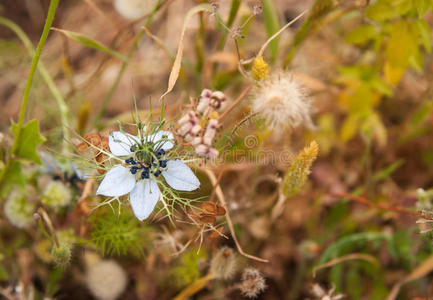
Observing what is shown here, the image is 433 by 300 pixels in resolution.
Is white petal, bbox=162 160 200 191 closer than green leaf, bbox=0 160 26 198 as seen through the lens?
Yes

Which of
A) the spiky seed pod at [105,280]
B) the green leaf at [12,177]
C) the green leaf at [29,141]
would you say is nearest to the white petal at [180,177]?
the green leaf at [29,141]

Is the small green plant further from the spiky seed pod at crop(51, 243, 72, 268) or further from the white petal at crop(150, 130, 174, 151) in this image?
the white petal at crop(150, 130, 174, 151)

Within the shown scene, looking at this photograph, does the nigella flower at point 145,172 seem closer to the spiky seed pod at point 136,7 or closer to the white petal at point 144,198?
the white petal at point 144,198

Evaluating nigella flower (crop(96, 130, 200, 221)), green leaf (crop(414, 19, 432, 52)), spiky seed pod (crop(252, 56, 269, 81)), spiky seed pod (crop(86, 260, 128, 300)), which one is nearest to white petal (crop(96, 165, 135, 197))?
nigella flower (crop(96, 130, 200, 221))

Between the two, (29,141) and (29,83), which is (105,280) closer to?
(29,141)

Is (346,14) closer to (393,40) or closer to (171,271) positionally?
(393,40)

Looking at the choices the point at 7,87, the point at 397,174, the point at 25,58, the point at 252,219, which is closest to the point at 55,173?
the point at 252,219

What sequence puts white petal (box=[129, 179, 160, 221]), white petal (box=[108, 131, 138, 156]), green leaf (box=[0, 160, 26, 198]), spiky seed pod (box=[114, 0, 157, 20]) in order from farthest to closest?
spiky seed pod (box=[114, 0, 157, 20])
green leaf (box=[0, 160, 26, 198])
white petal (box=[108, 131, 138, 156])
white petal (box=[129, 179, 160, 221])
